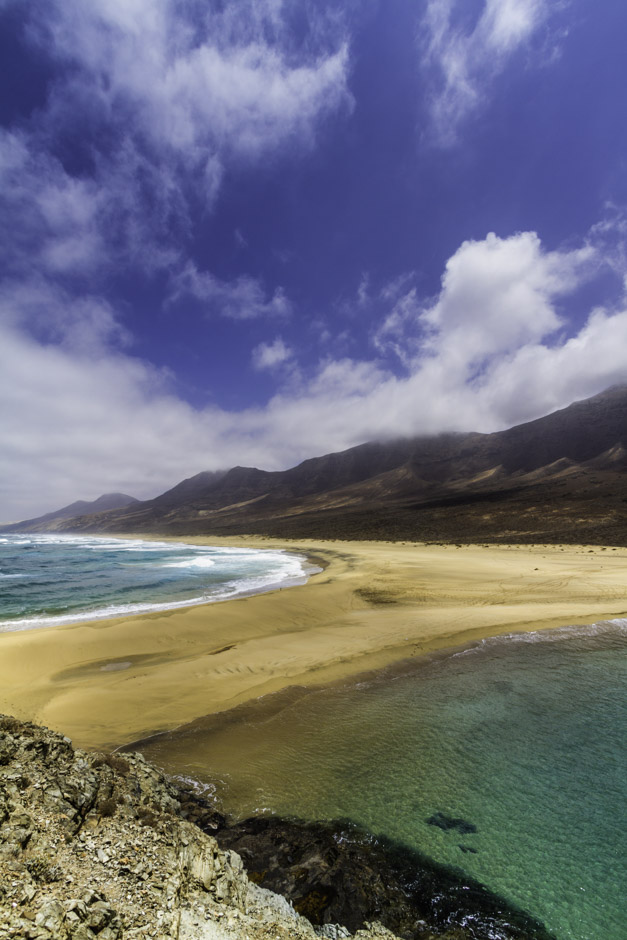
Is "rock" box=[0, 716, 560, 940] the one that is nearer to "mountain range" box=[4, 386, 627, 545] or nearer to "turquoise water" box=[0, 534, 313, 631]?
"turquoise water" box=[0, 534, 313, 631]

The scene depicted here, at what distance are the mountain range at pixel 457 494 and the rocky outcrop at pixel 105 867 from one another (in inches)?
1655

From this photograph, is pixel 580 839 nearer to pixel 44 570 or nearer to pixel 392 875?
pixel 392 875

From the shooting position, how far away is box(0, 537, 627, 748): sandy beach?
7578 millimetres

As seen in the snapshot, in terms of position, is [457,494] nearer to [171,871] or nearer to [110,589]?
[110,589]

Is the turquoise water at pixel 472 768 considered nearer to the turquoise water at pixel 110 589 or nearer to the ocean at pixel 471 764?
the ocean at pixel 471 764

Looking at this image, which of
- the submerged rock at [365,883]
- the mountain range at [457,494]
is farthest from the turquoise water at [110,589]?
the mountain range at [457,494]

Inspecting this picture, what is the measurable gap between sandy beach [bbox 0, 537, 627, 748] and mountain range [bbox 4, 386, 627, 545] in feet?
87.7

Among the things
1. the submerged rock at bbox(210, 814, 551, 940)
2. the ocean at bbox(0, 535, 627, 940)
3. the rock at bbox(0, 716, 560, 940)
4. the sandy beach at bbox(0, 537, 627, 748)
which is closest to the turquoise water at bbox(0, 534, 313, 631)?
the sandy beach at bbox(0, 537, 627, 748)

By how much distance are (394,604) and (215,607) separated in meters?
7.19

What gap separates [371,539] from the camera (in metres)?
51.9

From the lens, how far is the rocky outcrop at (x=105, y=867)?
2395 millimetres

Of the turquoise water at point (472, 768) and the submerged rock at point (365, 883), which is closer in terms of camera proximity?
the submerged rock at point (365, 883)

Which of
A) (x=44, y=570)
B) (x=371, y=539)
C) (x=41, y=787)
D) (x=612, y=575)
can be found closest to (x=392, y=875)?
(x=41, y=787)

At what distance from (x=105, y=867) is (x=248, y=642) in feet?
28.1
